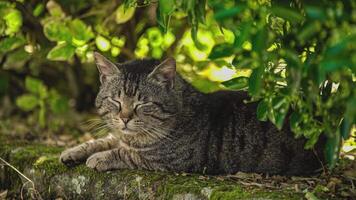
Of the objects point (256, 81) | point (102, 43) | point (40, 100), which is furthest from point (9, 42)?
point (256, 81)

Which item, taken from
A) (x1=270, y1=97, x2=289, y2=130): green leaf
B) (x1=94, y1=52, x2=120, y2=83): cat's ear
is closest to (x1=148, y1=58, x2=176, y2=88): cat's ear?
(x1=94, y1=52, x2=120, y2=83): cat's ear

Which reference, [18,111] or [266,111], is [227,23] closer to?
[266,111]

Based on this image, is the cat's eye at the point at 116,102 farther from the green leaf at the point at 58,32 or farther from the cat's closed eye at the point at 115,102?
the green leaf at the point at 58,32

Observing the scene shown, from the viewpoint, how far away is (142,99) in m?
4.36

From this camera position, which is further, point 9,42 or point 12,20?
point 12,20

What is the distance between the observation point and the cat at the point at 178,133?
426cm

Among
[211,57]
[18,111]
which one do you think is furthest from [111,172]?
[18,111]

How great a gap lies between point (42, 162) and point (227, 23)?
2.50 meters

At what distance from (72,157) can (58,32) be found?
3.63ft

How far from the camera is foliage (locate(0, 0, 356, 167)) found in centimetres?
241

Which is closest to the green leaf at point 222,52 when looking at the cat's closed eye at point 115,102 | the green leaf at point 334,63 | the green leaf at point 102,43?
the green leaf at point 334,63

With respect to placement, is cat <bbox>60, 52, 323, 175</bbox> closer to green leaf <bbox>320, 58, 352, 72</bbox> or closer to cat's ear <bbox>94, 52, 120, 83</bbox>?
cat's ear <bbox>94, 52, 120, 83</bbox>

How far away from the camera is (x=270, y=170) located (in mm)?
4242

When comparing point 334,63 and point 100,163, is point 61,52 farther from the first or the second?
point 334,63
